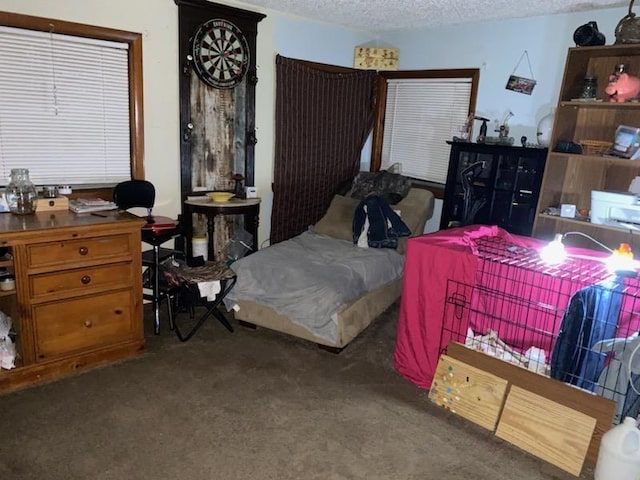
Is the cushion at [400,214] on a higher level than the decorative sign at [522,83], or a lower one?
lower

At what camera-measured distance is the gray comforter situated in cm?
305

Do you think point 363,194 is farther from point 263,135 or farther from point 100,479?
point 100,479

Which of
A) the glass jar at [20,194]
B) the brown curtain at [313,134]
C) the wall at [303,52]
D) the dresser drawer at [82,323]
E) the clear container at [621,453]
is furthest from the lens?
the brown curtain at [313,134]

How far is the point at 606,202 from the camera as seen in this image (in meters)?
3.10

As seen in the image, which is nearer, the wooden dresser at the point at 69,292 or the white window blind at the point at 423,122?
the wooden dresser at the point at 69,292

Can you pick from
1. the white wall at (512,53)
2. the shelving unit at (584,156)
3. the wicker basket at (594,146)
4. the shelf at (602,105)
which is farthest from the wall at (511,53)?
the wicker basket at (594,146)

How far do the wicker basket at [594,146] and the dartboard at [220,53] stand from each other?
2.59 metres

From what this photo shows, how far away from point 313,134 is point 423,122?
1066 millimetres

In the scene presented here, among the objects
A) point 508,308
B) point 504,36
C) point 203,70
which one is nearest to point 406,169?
point 504,36

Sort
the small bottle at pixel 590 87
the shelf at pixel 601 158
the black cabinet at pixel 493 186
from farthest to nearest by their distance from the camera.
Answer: the black cabinet at pixel 493 186
the small bottle at pixel 590 87
the shelf at pixel 601 158

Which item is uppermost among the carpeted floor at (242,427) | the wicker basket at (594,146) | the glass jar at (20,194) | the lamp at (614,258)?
the wicker basket at (594,146)

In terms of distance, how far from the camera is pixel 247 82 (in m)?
3.98

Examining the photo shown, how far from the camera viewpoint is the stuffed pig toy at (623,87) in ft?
10.1

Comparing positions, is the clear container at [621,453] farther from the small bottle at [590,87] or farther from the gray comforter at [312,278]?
the small bottle at [590,87]
